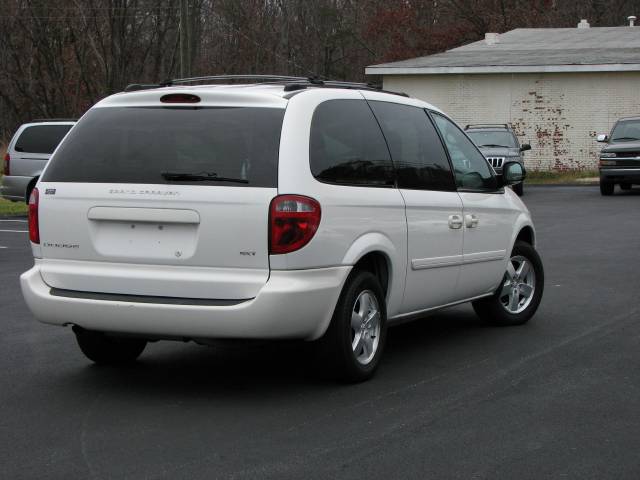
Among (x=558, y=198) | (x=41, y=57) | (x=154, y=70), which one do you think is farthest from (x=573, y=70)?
(x=41, y=57)

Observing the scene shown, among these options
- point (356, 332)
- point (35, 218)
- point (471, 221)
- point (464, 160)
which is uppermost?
point (464, 160)

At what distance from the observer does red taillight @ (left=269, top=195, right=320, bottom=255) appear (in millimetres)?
6133

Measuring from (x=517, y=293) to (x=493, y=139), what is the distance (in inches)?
758

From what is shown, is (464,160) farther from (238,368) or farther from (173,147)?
(173,147)

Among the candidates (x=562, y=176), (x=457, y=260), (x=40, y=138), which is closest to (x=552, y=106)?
(x=562, y=176)

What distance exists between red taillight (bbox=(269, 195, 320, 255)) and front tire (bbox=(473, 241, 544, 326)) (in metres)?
3.01

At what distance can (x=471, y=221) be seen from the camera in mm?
8062

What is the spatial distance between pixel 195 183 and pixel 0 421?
1.62 m

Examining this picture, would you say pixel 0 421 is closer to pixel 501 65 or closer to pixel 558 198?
pixel 558 198

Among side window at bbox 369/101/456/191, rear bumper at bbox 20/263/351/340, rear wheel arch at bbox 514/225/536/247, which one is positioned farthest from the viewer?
rear wheel arch at bbox 514/225/536/247

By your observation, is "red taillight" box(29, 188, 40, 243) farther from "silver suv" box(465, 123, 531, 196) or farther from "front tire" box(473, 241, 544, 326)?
"silver suv" box(465, 123, 531, 196)

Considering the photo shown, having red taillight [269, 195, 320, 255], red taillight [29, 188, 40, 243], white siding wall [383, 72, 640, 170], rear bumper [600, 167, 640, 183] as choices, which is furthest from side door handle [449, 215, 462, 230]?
white siding wall [383, 72, 640, 170]

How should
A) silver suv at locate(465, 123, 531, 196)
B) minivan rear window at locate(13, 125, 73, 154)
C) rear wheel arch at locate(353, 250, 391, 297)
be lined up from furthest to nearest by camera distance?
silver suv at locate(465, 123, 531, 196)
minivan rear window at locate(13, 125, 73, 154)
rear wheel arch at locate(353, 250, 391, 297)

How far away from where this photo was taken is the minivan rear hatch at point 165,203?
6168mm
